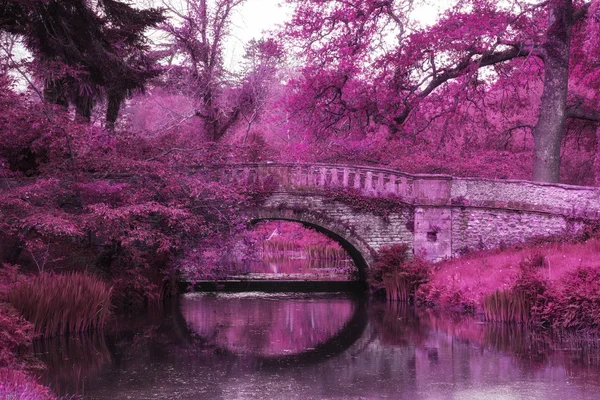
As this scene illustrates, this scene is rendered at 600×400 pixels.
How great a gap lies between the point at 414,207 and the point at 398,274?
1924 mm

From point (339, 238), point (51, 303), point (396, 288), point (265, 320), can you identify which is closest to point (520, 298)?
point (396, 288)

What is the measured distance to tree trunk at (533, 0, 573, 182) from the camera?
20.5m

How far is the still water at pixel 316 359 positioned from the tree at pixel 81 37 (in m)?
5.40

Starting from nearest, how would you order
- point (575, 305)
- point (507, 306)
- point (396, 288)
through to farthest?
point (575, 305) < point (507, 306) < point (396, 288)

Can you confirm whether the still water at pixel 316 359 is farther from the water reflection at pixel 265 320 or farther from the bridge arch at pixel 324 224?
the bridge arch at pixel 324 224

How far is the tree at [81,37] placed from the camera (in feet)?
50.3

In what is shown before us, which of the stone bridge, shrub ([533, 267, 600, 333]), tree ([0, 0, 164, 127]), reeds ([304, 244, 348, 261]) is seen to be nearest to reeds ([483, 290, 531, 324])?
shrub ([533, 267, 600, 333])

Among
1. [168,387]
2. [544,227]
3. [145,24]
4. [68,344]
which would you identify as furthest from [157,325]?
[544,227]

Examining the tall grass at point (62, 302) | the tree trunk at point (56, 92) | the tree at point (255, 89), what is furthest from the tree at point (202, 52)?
the tall grass at point (62, 302)

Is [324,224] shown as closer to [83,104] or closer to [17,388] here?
[83,104]

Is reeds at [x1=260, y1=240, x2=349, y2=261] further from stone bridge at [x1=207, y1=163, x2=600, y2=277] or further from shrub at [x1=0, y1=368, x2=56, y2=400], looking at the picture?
shrub at [x1=0, y1=368, x2=56, y2=400]

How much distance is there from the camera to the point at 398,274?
61.8 feet

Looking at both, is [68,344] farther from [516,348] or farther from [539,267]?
[539,267]

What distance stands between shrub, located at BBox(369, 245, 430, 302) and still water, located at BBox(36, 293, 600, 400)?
155cm
